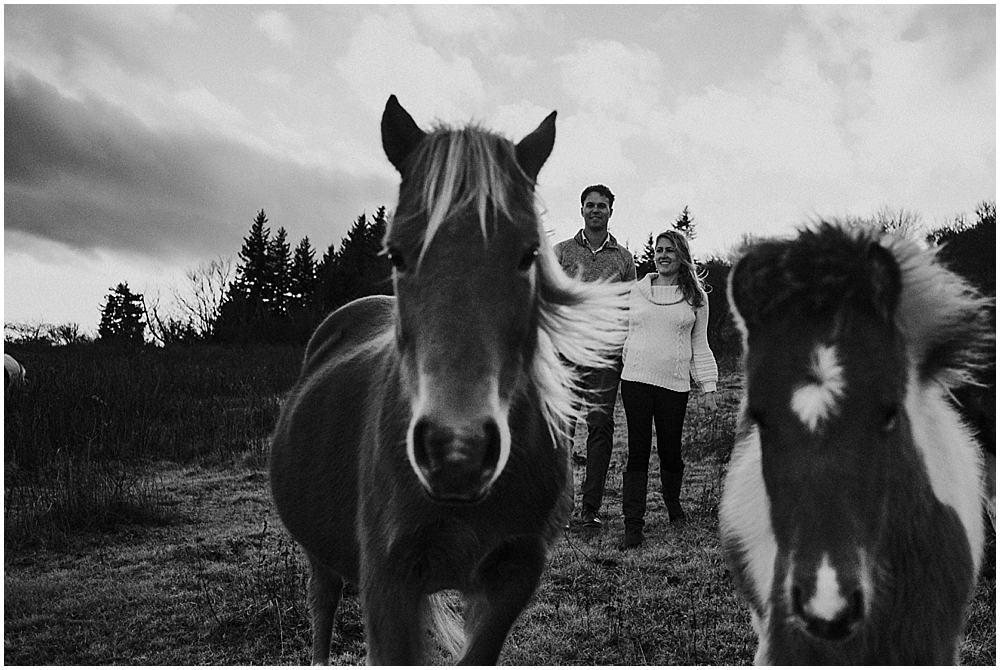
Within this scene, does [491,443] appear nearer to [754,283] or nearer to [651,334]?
[754,283]

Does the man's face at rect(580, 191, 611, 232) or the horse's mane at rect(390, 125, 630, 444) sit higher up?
the man's face at rect(580, 191, 611, 232)

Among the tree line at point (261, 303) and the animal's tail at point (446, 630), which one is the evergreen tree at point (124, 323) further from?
the animal's tail at point (446, 630)

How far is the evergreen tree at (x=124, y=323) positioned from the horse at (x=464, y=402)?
14146mm

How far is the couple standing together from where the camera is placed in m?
4.85

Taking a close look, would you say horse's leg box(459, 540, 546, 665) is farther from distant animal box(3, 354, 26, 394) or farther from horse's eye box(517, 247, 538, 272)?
distant animal box(3, 354, 26, 394)

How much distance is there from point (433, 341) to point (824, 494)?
98cm

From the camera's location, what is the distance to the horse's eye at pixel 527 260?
6.44 ft

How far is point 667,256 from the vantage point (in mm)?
4762

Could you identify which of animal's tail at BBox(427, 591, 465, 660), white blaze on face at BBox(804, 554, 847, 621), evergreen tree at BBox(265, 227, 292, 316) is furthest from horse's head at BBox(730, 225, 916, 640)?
evergreen tree at BBox(265, 227, 292, 316)

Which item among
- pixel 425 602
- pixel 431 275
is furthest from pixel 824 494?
pixel 425 602

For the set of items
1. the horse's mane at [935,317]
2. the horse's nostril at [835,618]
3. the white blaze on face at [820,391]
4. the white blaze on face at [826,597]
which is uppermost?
the horse's mane at [935,317]

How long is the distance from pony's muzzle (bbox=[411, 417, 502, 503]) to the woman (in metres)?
3.29

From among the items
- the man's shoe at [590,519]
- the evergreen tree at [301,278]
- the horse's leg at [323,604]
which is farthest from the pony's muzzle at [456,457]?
the evergreen tree at [301,278]

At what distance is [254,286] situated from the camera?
22.3 metres
